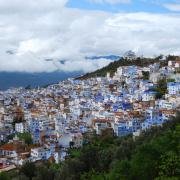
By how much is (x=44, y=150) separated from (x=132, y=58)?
150 feet

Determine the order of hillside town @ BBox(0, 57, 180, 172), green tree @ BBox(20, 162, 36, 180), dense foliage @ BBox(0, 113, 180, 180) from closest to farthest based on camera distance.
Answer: dense foliage @ BBox(0, 113, 180, 180), green tree @ BBox(20, 162, 36, 180), hillside town @ BBox(0, 57, 180, 172)

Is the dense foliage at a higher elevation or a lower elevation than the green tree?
higher

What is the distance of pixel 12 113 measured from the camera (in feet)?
191

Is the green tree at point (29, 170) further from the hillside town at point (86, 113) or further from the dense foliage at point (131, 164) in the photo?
the hillside town at point (86, 113)

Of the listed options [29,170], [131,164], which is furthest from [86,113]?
[131,164]

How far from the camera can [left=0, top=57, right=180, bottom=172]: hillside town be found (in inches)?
1549

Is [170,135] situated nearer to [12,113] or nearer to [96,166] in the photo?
[96,166]

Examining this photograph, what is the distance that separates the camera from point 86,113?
51594 mm

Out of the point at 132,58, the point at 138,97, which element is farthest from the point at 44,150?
the point at 132,58

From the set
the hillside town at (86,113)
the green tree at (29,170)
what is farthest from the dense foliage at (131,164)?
the hillside town at (86,113)

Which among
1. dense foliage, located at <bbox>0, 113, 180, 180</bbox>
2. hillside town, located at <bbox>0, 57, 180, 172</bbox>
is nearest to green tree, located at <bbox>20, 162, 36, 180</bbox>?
dense foliage, located at <bbox>0, 113, 180, 180</bbox>

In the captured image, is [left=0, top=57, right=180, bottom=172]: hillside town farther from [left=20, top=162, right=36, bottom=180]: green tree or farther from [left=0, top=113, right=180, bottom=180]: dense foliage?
[left=0, top=113, right=180, bottom=180]: dense foliage

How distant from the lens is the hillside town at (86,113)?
39344mm

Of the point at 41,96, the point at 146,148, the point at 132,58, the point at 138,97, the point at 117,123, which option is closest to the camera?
the point at 146,148
